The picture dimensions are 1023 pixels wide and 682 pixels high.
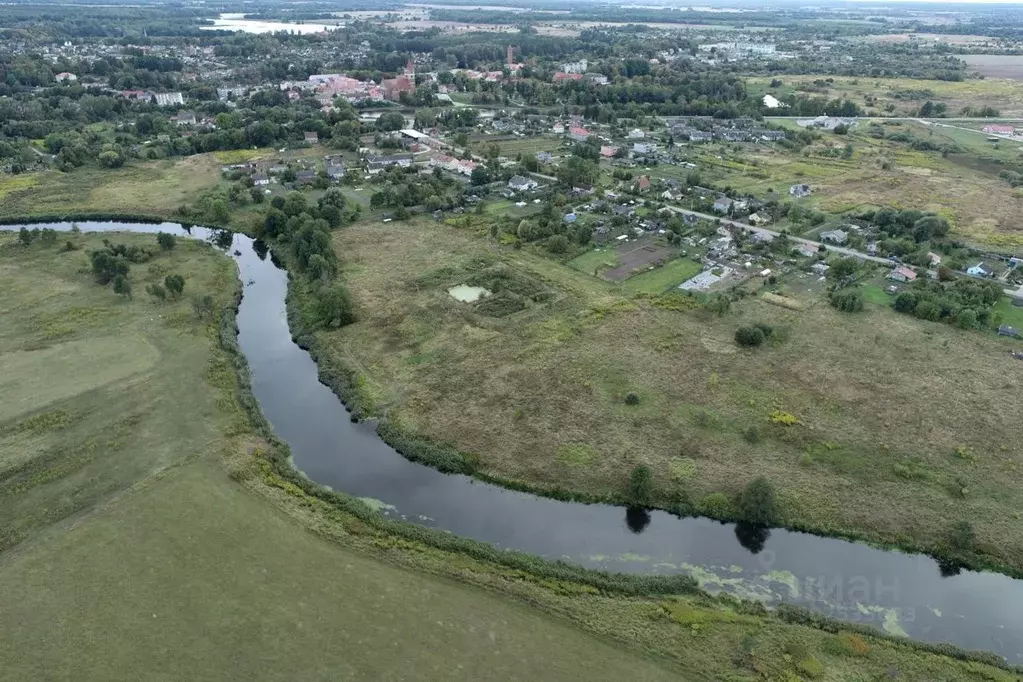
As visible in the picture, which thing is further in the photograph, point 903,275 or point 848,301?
point 903,275

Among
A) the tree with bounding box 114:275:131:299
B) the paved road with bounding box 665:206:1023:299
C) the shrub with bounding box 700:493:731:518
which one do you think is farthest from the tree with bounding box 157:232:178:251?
the shrub with bounding box 700:493:731:518

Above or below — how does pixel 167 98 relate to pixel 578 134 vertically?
above

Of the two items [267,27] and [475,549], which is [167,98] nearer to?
[475,549]

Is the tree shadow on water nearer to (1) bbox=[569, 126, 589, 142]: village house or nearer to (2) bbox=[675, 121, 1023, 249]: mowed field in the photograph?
(2) bbox=[675, 121, 1023, 249]: mowed field

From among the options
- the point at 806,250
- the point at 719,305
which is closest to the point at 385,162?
the point at 719,305

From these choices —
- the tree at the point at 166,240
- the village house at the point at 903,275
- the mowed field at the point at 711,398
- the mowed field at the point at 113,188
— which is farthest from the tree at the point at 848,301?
the mowed field at the point at 113,188
